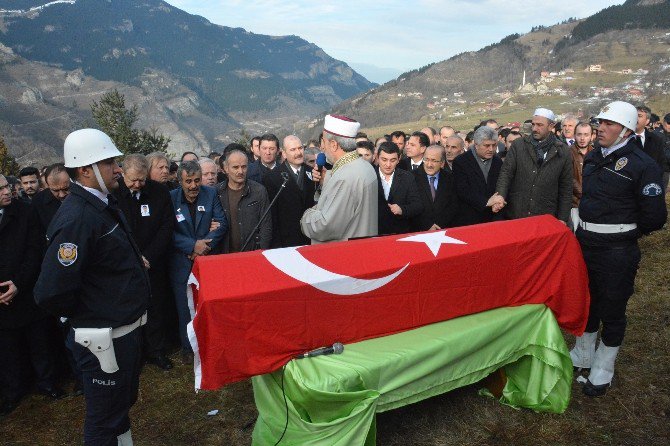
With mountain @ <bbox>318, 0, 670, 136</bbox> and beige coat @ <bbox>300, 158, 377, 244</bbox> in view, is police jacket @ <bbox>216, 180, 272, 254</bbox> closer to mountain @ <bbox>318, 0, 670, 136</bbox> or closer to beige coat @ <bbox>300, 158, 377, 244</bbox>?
beige coat @ <bbox>300, 158, 377, 244</bbox>

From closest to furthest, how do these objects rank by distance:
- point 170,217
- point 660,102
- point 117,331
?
1. point 117,331
2. point 170,217
3. point 660,102

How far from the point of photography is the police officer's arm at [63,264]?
253 cm

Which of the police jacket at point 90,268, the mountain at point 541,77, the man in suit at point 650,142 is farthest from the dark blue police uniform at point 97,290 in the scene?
the mountain at point 541,77

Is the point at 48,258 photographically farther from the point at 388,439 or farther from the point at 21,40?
the point at 21,40

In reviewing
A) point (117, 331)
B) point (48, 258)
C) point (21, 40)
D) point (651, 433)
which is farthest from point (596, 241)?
point (21, 40)

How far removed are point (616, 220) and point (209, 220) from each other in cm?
369

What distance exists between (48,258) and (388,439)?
2.56 meters

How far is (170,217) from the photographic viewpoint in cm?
463

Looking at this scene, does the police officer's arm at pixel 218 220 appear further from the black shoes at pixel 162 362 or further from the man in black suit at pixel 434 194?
the man in black suit at pixel 434 194

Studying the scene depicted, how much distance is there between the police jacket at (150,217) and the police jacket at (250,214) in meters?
0.54

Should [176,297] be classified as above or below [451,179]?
below

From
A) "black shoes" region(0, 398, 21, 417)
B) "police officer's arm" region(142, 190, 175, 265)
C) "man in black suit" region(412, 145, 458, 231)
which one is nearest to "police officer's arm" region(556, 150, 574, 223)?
"man in black suit" region(412, 145, 458, 231)

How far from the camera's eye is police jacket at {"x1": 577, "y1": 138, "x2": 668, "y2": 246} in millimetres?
3734

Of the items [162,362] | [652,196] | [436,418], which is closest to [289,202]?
[162,362]
